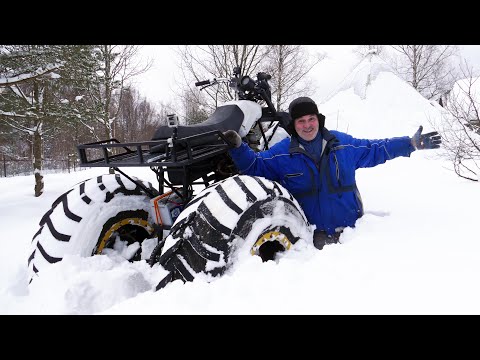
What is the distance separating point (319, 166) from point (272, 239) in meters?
0.99

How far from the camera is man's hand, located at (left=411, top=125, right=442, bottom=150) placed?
281 cm

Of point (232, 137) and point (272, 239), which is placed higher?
point (232, 137)

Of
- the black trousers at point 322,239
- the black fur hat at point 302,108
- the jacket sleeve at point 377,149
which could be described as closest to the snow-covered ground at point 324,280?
the black trousers at point 322,239

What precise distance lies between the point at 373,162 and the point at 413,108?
55.1ft

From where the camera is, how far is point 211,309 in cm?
141

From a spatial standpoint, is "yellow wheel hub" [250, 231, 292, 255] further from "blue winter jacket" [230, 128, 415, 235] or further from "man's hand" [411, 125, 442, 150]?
"man's hand" [411, 125, 442, 150]

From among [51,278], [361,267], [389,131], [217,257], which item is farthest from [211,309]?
[389,131]

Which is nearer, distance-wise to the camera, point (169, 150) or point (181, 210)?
point (169, 150)

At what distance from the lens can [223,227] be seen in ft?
6.17

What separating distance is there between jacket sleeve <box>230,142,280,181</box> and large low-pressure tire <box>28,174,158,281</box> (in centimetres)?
78

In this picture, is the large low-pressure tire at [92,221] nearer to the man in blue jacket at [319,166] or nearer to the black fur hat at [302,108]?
the man in blue jacket at [319,166]

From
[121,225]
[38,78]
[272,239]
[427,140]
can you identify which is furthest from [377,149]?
[38,78]

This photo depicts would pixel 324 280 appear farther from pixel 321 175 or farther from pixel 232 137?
pixel 321 175

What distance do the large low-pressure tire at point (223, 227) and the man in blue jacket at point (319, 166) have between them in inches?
27.9
